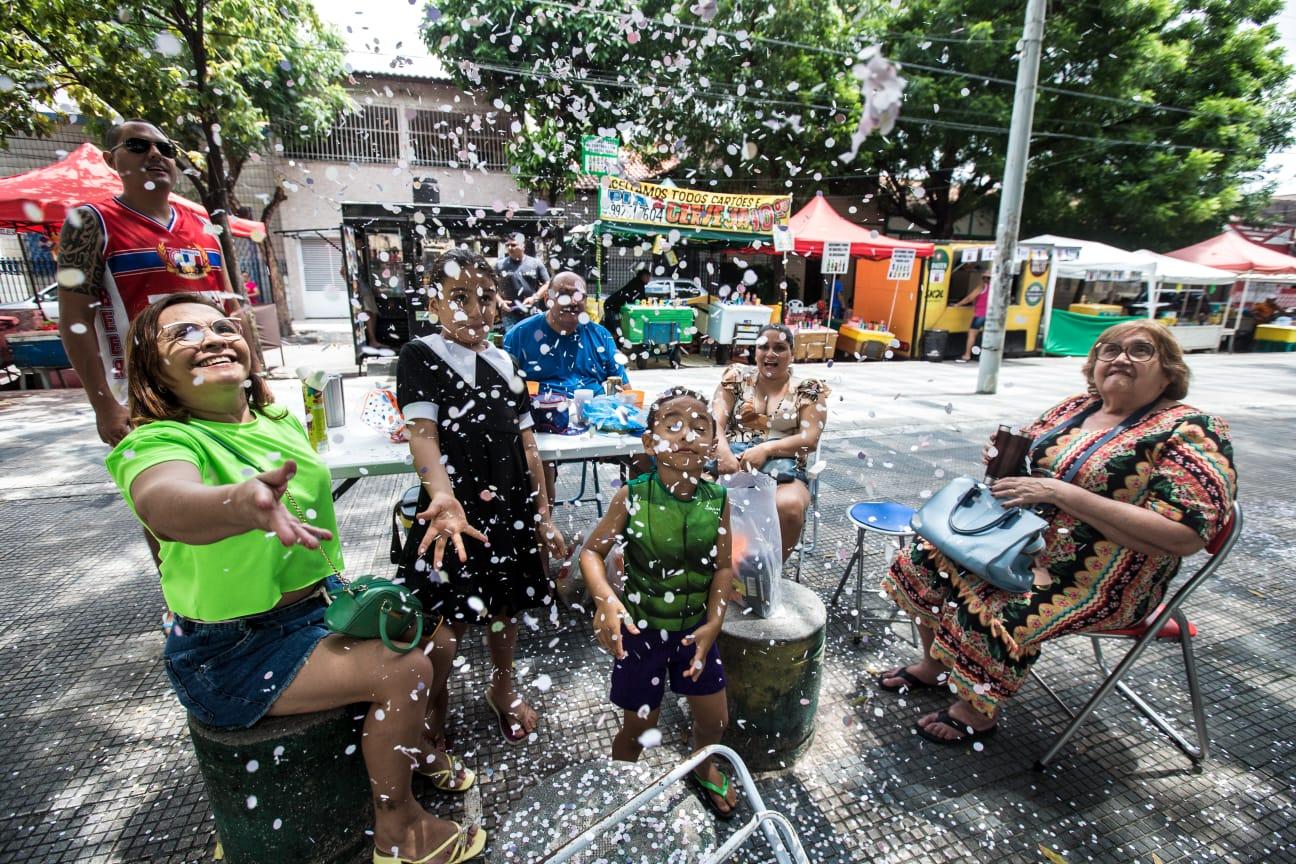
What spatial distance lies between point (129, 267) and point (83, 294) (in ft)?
0.64

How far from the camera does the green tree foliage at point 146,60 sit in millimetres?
6367

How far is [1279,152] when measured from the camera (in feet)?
56.8

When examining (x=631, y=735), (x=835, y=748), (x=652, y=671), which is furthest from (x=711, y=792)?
(x=835, y=748)

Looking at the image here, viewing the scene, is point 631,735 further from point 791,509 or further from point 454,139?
point 454,139

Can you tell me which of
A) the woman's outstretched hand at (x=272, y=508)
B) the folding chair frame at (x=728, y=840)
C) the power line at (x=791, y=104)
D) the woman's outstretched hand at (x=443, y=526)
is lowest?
the folding chair frame at (x=728, y=840)

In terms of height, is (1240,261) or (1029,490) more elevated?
(1240,261)

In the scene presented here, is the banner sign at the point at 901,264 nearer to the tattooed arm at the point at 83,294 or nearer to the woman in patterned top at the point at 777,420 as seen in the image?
the woman in patterned top at the point at 777,420

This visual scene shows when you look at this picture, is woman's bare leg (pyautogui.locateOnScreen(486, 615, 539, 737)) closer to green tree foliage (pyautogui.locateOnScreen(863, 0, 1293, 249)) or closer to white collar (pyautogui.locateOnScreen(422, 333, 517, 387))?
white collar (pyautogui.locateOnScreen(422, 333, 517, 387))

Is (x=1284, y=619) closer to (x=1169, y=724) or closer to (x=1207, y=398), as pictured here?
(x=1169, y=724)

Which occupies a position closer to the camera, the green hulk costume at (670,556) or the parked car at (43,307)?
the green hulk costume at (670,556)

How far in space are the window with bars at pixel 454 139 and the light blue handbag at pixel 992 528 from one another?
1933 centimetres

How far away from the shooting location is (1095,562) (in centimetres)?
222

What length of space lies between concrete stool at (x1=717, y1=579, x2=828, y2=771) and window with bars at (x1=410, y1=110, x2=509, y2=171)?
1952 cm

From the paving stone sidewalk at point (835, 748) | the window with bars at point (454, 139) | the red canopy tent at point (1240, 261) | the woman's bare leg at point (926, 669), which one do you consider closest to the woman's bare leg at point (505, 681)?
the paving stone sidewalk at point (835, 748)
